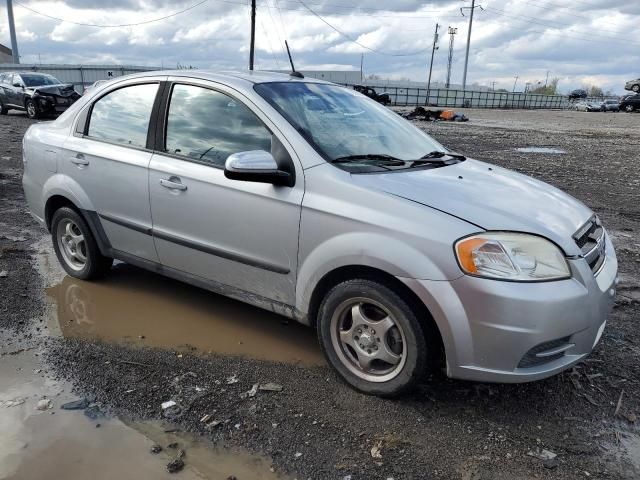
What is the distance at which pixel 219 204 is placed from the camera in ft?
11.4

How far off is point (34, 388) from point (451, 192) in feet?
8.66

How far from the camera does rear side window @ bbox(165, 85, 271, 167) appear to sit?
3.49 meters

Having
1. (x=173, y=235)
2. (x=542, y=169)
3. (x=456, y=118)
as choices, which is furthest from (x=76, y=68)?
(x=173, y=235)

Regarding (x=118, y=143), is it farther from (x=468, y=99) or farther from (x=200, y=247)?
(x=468, y=99)

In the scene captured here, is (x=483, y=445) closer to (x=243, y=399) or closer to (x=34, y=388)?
(x=243, y=399)

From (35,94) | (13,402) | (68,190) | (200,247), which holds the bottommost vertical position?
(13,402)

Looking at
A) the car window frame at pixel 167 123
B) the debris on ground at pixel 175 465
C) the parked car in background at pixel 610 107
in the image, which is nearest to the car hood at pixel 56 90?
the car window frame at pixel 167 123

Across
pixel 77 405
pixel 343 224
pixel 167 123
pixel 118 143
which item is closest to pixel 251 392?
pixel 77 405

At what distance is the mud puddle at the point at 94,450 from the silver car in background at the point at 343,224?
88 cm

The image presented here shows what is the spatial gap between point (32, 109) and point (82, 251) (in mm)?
18140

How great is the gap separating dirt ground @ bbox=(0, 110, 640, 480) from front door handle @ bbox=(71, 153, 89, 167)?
1.08 m

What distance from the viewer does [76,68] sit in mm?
35000

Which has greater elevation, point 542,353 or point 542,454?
point 542,353

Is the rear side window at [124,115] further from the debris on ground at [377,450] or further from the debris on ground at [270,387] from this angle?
the debris on ground at [377,450]
